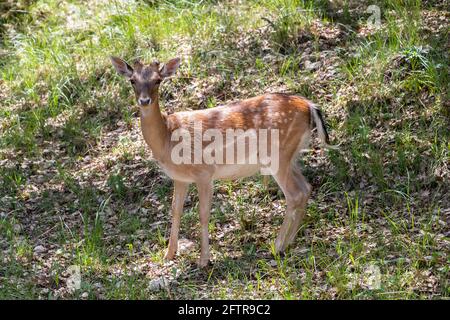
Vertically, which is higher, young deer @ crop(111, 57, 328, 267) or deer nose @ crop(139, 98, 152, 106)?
deer nose @ crop(139, 98, 152, 106)

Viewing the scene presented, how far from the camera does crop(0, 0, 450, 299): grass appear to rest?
7.50 m

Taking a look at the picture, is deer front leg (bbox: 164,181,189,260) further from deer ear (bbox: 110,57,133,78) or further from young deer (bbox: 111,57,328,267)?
deer ear (bbox: 110,57,133,78)

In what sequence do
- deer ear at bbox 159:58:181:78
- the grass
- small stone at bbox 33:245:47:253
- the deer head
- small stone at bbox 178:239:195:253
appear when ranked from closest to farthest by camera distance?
the grass → the deer head → deer ear at bbox 159:58:181:78 → small stone at bbox 178:239:195:253 → small stone at bbox 33:245:47:253

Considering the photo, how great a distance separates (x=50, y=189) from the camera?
9656mm

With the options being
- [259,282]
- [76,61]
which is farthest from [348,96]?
[76,61]

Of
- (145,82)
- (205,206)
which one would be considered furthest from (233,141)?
(145,82)

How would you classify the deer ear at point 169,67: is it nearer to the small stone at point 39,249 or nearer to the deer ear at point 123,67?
the deer ear at point 123,67

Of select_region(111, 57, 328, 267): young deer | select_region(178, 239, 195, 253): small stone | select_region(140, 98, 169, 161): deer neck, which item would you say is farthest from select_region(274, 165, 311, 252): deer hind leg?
select_region(140, 98, 169, 161): deer neck

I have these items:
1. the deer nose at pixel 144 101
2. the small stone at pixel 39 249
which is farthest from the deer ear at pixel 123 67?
the small stone at pixel 39 249

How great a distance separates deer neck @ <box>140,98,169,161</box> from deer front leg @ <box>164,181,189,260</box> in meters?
0.45

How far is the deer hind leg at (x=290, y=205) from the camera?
317 inches

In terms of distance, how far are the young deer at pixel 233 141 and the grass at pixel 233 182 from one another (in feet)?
0.95

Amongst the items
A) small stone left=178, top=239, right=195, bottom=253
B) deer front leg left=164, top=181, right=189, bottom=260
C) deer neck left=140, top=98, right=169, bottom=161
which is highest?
deer neck left=140, top=98, right=169, bottom=161

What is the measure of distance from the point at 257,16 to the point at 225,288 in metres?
5.07
